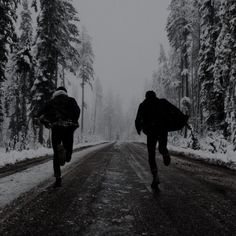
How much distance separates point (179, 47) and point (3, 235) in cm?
3244

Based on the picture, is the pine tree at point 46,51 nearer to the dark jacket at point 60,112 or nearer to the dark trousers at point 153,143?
the dark jacket at point 60,112

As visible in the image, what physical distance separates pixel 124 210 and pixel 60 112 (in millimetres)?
3019

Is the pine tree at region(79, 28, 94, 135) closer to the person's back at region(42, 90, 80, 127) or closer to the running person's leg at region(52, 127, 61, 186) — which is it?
the person's back at region(42, 90, 80, 127)

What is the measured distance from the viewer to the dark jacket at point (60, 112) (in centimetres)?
634

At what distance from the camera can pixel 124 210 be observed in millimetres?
4070

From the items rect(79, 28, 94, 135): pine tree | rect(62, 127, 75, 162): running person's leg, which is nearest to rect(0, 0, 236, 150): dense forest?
rect(62, 127, 75, 162): running person's leg

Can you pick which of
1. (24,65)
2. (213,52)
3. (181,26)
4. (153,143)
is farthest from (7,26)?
(181,26)

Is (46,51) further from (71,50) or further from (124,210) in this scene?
(124,210)

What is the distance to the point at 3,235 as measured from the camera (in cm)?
303

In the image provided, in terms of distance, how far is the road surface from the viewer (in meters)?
3.24

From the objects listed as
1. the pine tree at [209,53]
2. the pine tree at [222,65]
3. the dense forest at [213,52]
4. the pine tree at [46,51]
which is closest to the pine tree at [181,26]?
the dense forest at [213,52]

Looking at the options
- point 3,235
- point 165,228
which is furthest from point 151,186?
point 3,235

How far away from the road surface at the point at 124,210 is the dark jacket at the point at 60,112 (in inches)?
52.1

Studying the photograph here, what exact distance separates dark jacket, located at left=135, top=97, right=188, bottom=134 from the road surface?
1215 millimetres
